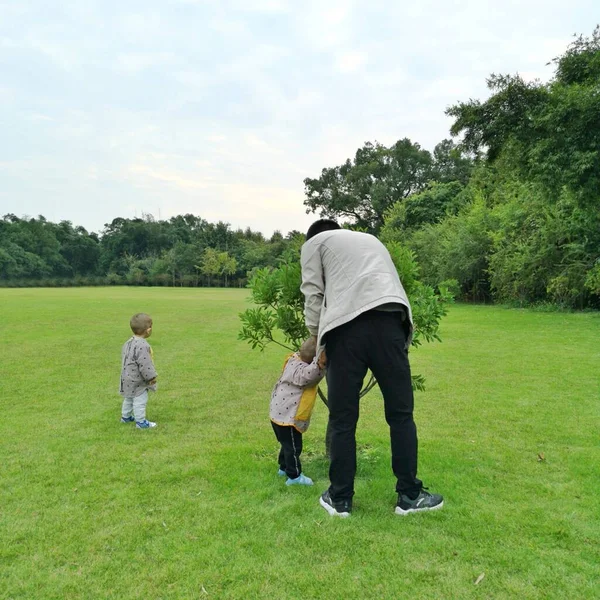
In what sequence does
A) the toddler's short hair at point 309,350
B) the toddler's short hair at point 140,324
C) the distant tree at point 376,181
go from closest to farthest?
the toddler's short hair at point 309,350 → the toddler's short hair at point 140,324 → the distant tree at point 376,181

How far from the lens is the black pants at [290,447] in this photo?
389cm

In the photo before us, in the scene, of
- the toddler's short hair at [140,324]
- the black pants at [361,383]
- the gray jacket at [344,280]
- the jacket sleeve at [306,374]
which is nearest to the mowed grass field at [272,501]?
the black pants at [361,383]

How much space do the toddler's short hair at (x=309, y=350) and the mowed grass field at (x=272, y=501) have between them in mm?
1031

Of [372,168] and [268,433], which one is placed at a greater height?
[372,168]

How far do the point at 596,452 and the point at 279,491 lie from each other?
3085 mm

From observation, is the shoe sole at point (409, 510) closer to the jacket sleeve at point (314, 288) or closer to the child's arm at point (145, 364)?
the jacket sleeve at point (314, 288)

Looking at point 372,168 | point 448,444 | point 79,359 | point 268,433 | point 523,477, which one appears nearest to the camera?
point 523,477

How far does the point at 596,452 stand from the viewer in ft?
15.5

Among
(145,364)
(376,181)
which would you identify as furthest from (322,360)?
(376,181)

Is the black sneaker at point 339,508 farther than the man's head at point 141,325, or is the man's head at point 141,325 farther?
the man's head at point 141,325

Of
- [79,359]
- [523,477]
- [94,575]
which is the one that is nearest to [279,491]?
[94,575]

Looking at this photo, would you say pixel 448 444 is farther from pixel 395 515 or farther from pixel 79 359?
pixel 79 359

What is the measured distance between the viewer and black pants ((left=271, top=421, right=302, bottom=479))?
12.8 ft

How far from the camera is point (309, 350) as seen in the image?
377 cm
